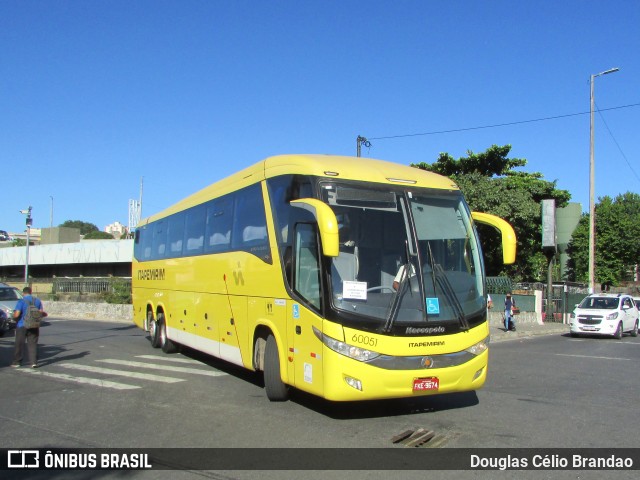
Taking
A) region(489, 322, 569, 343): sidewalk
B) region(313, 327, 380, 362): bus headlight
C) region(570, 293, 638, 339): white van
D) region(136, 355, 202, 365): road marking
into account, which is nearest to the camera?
region(313, 327, 380, 362): bus headlight

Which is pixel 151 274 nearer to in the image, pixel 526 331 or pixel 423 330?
pixel 423 330

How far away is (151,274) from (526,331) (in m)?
16.1

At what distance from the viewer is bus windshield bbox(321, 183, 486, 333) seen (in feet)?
23.4

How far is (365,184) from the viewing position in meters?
7.82

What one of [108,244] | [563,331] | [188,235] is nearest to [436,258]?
[188,235]

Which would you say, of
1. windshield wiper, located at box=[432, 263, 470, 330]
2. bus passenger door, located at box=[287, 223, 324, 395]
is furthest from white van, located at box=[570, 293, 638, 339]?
bus passenger door, located at box=[287, 223, 324, 395]

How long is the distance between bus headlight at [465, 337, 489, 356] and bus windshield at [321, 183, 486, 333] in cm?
31

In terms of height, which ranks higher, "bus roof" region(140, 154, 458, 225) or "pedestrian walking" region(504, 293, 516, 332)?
"bus roof" region(140, 154, 458, 225)

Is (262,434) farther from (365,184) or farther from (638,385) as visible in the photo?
(638,385)

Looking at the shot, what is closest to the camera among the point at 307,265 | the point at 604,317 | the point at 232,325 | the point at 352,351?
the point at 352,351

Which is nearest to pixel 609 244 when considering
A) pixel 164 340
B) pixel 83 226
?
pixel 164 340

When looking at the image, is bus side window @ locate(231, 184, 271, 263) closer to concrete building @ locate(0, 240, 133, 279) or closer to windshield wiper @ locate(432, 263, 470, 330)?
windshield wiper @ locate(432, 263, 470, 330)

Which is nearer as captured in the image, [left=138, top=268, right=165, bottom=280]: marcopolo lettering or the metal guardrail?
[left=138, top=268, right=165, bottom=280]: marcopolo lettering

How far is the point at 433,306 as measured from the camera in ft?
24.1
